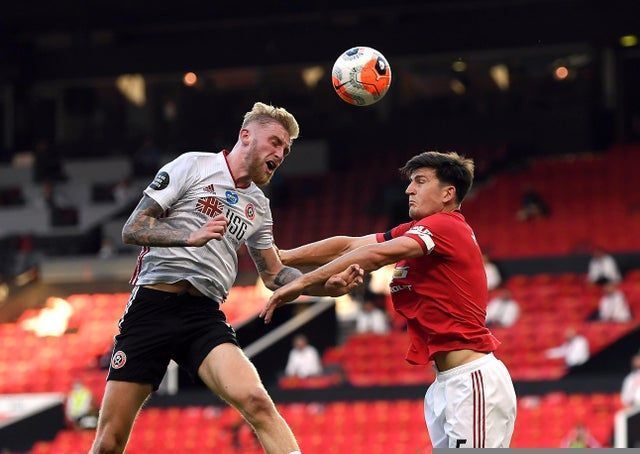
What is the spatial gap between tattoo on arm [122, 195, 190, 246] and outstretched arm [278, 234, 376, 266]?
999mm

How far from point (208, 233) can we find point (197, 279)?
0.58 m

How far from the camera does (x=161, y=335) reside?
301 inches

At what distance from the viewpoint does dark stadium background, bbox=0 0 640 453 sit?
18484mm

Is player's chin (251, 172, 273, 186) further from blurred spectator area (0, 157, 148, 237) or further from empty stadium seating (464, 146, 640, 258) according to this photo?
blurred spectator area (0, 157, 148, 237)

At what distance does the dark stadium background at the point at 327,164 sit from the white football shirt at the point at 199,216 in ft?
31.1

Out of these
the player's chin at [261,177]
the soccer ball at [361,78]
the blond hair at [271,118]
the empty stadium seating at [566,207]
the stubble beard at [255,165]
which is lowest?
the player's chin at [261,177]

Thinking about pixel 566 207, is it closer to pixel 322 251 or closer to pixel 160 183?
pixel 322 251

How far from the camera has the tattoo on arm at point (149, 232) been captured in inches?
291

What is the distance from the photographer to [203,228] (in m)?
7.25

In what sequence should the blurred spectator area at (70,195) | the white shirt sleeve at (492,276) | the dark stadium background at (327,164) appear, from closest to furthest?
1. the dark stadium background at (327,164)
2. the white shirt sleeve at (492,276)
3. the blurred spectator area at (70,195)

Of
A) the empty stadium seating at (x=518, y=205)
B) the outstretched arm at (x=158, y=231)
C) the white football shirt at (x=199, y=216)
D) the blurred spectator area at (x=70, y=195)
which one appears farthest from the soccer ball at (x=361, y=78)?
the blurred spectator area at (x=70, y=195)

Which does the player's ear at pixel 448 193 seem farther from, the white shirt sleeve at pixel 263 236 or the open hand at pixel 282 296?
the white shirt sleeve at pixel 263 236

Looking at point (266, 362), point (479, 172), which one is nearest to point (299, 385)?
point (266, 362)

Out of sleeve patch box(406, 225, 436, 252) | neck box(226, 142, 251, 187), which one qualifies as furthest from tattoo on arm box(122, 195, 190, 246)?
sleeve patch box(406, 225, 436, 252)
